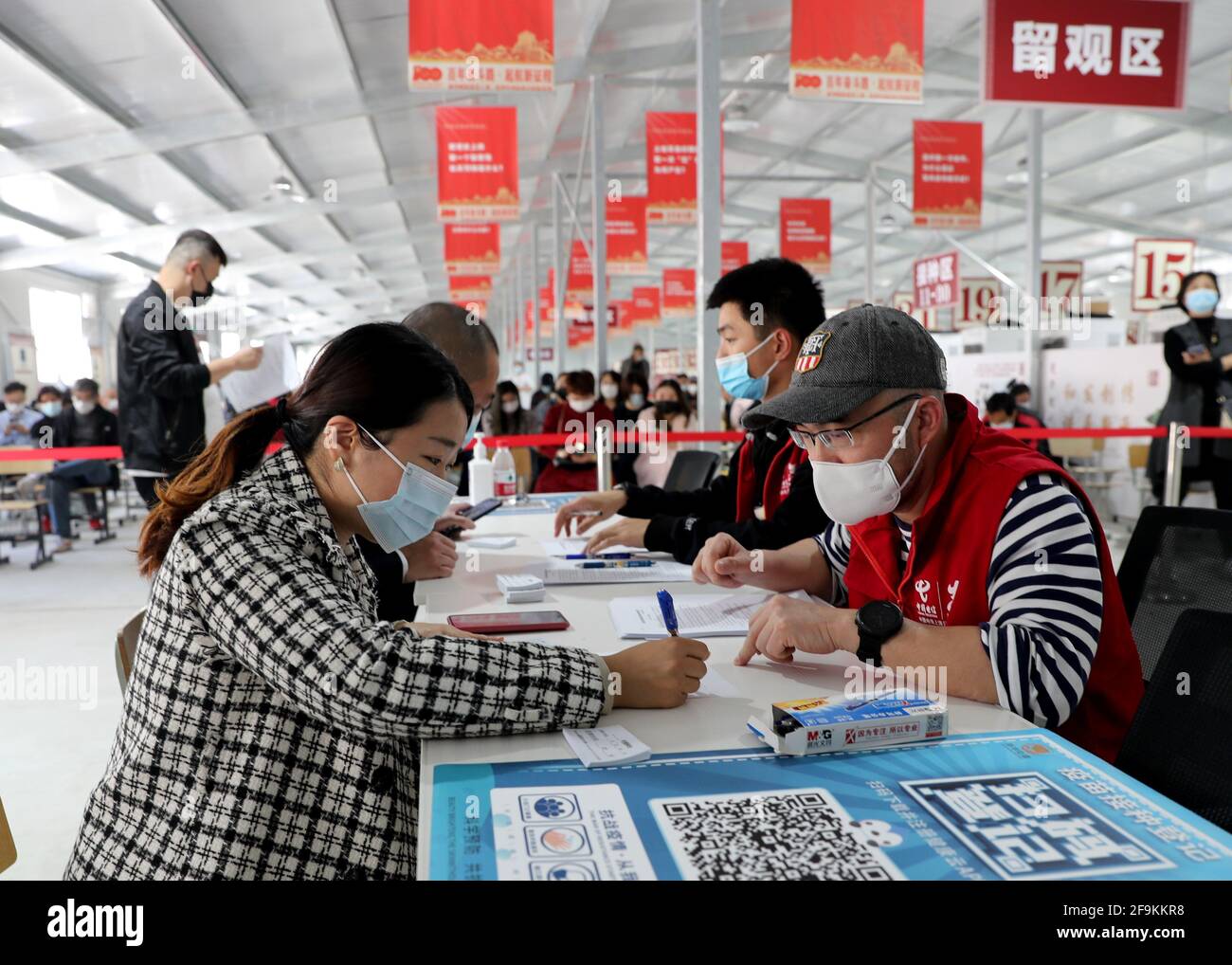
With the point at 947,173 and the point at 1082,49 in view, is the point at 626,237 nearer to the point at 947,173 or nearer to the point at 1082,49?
the point at 947,173

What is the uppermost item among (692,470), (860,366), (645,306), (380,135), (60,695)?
(380,135)

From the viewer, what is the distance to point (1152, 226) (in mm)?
15898

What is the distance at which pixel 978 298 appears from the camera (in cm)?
1337

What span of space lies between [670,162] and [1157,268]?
6.44 m

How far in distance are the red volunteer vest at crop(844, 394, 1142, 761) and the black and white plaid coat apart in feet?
2.19

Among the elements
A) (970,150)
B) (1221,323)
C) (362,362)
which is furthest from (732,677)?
(970,150)

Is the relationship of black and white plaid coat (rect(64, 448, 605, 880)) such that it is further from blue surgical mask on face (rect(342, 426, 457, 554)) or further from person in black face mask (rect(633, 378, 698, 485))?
person in black face mask (rect(633, 378, 698, 485))

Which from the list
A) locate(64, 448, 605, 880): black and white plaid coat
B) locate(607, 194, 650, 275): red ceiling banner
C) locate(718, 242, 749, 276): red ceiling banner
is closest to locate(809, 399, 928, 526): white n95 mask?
locate(64, 448, 605, 880): black and white plaid coat

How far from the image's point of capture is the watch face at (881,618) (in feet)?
4.40

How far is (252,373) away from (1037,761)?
376 cm

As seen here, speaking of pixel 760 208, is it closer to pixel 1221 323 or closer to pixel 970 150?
pixel 970 150

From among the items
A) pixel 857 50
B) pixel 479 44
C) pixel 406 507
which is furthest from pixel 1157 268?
pixel 406 507

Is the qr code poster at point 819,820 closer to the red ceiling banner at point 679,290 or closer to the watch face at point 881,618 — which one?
the watch face at point 881,618

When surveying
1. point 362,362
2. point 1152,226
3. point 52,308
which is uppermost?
point 1152,226
